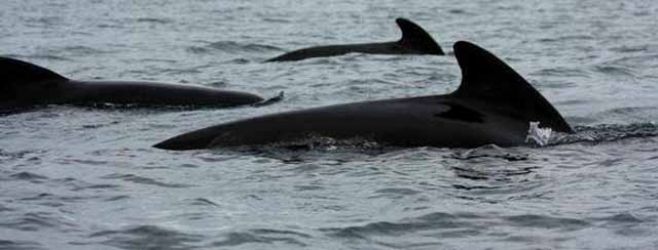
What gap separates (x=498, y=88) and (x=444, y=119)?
458 mm

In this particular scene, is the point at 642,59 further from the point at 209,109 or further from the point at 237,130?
the point at 237,130

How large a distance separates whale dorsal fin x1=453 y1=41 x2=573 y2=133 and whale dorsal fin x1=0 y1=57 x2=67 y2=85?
4.85 meters

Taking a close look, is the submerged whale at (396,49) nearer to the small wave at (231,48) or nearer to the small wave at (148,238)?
the small wave at (231,48)

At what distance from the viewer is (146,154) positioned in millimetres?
10156

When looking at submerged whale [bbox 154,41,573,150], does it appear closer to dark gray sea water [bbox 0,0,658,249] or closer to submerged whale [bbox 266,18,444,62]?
dark gray sea water [bbox 0,0,658,249]

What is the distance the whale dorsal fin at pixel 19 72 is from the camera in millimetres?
12781

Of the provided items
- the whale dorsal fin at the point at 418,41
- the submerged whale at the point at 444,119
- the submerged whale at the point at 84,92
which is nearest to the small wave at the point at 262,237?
the submerged whale at the point at 444,119

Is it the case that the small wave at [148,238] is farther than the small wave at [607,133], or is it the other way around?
the small wave at [607,133]

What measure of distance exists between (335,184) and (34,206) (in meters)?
1.94

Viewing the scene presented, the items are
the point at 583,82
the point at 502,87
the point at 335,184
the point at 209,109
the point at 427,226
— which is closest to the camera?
the point at 427,226

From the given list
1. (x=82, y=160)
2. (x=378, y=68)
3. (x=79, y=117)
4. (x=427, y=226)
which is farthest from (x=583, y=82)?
(x=427, y=226)

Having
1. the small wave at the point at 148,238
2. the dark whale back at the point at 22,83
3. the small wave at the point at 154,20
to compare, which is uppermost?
the dark whale back at the point at 22,83

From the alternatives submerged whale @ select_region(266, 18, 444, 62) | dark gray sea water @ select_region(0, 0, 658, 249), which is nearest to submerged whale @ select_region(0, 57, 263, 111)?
dark gray sea water @ select_region(0, 0, 658, 249)

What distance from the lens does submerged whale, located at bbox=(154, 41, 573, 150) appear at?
9.77 meters
